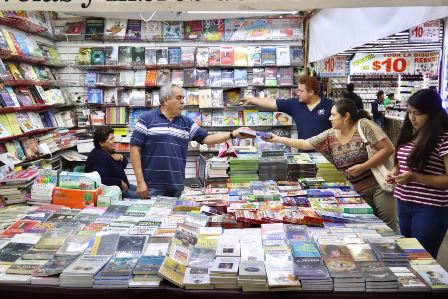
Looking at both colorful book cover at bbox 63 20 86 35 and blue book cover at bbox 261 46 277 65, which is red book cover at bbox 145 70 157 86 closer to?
colorful book cover at bbox 63 20 86 35

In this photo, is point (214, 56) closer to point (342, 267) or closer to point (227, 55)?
point (227, 55)

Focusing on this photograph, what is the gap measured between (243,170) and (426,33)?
7.05 meters

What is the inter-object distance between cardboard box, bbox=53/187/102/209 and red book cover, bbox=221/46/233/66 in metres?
4.25

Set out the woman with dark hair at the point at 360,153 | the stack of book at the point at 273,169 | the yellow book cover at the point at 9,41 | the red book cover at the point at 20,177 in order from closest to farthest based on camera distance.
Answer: the woman with dark hair at the point at 360,153, the red book cover at the point at 20,177, the stack of book at the point at 273,169, the yellow book cover at the point at 9,41

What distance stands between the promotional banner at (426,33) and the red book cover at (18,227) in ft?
28.6

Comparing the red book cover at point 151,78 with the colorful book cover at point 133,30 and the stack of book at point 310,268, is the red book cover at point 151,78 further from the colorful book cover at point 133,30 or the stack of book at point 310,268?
the stack of book at point 310,268

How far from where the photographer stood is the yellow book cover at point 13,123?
514cm

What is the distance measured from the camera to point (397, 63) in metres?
14.9

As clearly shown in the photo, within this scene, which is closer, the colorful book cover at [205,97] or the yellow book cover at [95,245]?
the yellow book cover at [95,245]

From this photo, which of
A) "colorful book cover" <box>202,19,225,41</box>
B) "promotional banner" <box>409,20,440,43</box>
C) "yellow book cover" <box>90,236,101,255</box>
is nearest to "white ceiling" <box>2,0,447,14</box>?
"yellow book cover" <box>90,236,101,255</box>

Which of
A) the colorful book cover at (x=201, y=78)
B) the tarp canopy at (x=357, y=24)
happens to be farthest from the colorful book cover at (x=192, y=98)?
the tarp canopy at (x=357, y=24)

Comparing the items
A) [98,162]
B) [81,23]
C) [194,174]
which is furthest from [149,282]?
[81,23]

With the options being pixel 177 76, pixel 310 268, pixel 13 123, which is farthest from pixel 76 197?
pixel 177 76

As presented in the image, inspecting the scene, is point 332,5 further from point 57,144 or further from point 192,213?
point 57,144
